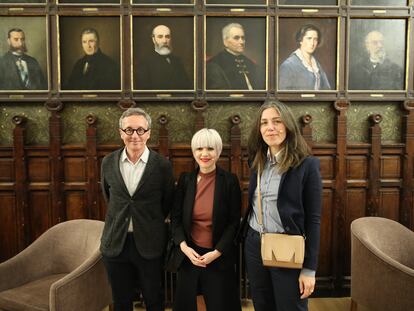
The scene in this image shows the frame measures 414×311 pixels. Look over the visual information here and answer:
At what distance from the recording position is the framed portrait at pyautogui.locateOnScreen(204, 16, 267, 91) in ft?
13.9

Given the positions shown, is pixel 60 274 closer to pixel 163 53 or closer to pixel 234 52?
pixel 163 53

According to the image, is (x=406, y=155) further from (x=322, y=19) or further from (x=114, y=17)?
(x=114, y=17)

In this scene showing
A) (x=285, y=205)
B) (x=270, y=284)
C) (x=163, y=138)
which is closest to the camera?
(x=285, y=205)

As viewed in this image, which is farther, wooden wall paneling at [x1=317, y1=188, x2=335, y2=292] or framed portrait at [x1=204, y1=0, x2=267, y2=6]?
wooden wall paneling at [x1=317, y1=188, x2=335, y2=292]

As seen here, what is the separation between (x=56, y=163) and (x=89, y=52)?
1179 mm

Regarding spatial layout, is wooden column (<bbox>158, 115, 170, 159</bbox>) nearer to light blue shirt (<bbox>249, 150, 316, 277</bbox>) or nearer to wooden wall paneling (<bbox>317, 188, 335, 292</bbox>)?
wooden wall paneling (<bbox>317, 188, 335, 292</bbox>)

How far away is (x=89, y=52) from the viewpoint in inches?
166

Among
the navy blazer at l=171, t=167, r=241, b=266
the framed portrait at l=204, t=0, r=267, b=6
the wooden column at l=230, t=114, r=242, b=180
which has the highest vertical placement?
the framed portrait at l=204, t=0, r=267, b=6

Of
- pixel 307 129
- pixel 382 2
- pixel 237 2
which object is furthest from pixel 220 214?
pixel 382 2

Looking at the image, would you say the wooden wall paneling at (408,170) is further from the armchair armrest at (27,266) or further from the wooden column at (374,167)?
the armchair armrest at (27,266)

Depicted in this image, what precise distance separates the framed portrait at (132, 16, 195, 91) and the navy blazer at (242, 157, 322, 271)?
7.38 ft

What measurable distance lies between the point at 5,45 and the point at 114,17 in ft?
3.74

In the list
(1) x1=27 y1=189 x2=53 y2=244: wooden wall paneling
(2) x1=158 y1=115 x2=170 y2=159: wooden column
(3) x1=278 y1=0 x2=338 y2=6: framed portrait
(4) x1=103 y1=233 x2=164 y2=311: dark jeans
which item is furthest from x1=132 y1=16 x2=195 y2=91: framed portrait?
(4) x1=103 y1=233 x2=164 y2=311: dark jeans

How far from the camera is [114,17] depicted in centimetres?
420
